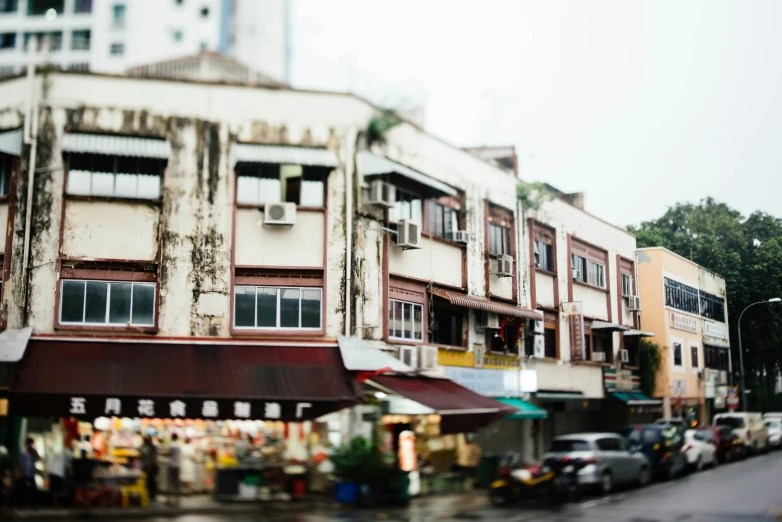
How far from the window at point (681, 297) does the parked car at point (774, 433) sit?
6375 mm

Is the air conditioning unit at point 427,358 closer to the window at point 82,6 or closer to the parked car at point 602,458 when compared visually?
the parked car at point 602,458

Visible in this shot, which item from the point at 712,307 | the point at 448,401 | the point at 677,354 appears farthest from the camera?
the point at 712,307

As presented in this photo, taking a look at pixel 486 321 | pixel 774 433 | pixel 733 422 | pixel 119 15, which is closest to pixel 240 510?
pixel 486 321

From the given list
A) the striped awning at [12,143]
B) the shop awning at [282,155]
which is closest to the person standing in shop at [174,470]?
the shop awning at [282,155]

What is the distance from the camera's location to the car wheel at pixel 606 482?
19828 millimetres

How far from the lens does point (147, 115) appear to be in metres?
19.6

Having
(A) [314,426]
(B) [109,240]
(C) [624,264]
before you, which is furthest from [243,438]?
(C) [624,264]

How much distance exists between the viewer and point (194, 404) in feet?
57.5

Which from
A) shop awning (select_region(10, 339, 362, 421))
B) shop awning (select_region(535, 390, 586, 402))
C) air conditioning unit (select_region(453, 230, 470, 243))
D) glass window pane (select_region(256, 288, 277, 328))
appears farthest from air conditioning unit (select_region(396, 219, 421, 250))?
shop awning (select_region(535, 390, 586, 402))

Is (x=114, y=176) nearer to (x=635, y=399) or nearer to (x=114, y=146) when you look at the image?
(x=114, y=146)

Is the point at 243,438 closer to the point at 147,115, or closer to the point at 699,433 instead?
the point at 147,115

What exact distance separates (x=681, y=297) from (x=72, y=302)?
2974cm

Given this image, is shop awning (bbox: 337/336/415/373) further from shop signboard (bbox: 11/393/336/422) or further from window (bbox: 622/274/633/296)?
window (bbox: 622/274/633/296)

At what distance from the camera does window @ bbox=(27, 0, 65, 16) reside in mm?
62906
